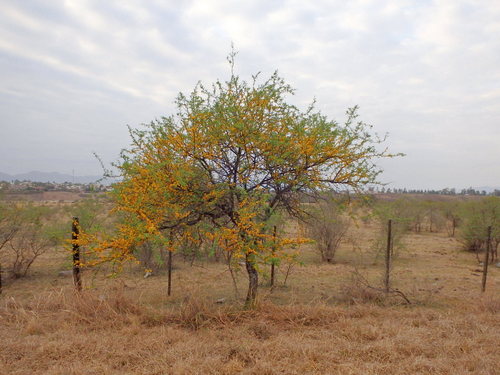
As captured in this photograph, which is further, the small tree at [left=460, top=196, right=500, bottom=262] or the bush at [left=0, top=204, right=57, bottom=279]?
the small tree at [left=460, top=196, right=500, bottom=262]

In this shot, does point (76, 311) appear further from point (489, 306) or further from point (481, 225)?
point (481, 225)

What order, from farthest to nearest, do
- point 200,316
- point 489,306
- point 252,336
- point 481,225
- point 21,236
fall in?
point 481,225 → point 21,236 → point 489,306 → point 200,316 → point 252,336

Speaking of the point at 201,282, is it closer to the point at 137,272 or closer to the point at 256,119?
the point at 137,272

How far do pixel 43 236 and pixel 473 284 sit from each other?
13610 millimetres

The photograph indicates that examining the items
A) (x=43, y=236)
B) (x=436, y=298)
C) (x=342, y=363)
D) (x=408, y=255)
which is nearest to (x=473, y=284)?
(x=436, y=298)

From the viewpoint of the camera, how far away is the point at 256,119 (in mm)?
6023

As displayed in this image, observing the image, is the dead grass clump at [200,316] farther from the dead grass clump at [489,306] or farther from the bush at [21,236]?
the bush at [21,236]

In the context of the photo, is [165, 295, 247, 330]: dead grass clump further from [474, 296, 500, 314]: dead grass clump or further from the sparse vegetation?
[474, 296, 500, 314]: dead grass clump

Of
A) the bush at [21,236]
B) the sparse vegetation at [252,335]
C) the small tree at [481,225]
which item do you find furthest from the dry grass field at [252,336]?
the small tree at [481,225]

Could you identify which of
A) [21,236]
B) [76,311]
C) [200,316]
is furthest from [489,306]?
[21,236]

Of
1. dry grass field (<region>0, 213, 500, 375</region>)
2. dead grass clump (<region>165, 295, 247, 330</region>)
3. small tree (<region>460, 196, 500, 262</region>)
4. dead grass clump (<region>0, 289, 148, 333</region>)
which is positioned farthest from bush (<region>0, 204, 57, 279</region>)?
small tree (<region>460, 196, 500, 262</region>)

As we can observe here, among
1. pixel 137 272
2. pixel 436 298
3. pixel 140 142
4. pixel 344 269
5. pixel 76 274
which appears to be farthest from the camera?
pixel 344 269

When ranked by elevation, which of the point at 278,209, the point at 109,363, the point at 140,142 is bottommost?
the point at 109,363

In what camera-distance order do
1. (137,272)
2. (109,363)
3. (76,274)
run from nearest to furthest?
1. (109,363)
2. (76,274)
3. (137,272)
